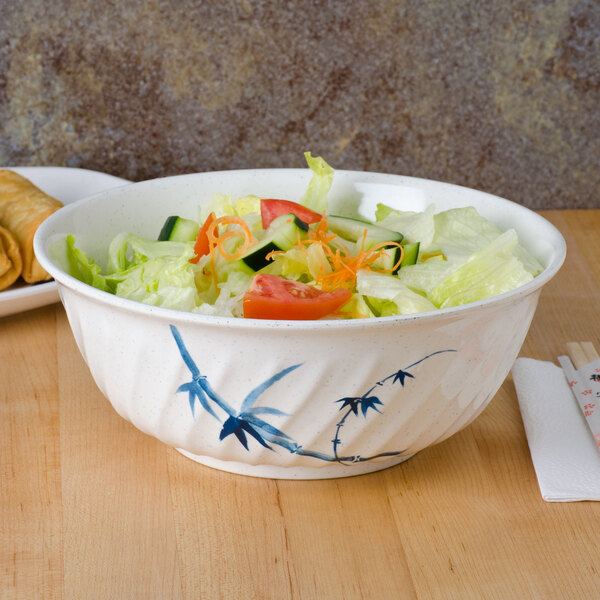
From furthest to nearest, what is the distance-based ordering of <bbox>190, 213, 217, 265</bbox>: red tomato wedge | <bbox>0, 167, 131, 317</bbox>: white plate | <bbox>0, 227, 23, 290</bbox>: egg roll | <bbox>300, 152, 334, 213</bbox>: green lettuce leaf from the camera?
1. <bbox>0, 167, 131, 317</bbox>: white plate
2. <bbox>0, 227, 23, 290</bbox>: egg roll
3. <bbox>300, 152, 334, 213</bbox>: green lettuce leaf
4. <bbox>190, 213, 217, 265</bbox>: red tomato wedge

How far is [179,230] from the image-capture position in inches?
37.3

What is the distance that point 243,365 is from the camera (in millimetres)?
672

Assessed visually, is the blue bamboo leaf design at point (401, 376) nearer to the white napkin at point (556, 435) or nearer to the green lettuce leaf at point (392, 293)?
the green lettuce leaf at point (392, 293)

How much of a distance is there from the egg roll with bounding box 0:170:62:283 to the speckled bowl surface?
378mm

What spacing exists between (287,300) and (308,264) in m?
0.10

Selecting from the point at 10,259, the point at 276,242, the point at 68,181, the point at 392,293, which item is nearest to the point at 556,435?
the point at 392,293

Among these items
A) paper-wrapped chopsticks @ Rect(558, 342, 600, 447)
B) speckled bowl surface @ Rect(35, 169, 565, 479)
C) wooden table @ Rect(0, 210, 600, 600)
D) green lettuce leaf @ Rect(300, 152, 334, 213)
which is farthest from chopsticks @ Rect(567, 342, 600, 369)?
green lettuce leaf @ Rect(300, 152, 334, 213)

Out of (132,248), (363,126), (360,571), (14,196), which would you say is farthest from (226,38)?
(360,571)

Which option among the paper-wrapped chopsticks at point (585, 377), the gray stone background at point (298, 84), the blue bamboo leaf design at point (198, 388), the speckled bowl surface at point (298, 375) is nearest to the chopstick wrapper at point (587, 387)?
the paper-wrapped chopsticks at point (585, 377)

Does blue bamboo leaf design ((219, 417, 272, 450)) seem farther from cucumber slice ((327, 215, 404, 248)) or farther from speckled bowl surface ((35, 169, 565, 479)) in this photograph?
cucumber slice ((327, 215, 404, 248))

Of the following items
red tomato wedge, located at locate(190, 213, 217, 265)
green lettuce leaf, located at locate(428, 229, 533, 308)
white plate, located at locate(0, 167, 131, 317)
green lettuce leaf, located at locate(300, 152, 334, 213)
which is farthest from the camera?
white plate, located at locate(0, 167, 131, 317)

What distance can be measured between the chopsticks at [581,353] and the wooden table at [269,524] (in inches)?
4.5

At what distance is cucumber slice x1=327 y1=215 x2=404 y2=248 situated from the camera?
88 centimetres

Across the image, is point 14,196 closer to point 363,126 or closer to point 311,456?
point 363,126
